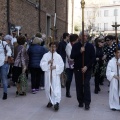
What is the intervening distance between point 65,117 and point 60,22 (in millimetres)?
Answer: 25442

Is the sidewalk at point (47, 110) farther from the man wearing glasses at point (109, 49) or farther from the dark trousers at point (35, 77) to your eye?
the man wearing glasses at point (109, 49)

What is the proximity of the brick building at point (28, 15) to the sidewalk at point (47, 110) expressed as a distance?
6.67 m

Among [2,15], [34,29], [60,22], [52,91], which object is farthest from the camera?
[60,22]

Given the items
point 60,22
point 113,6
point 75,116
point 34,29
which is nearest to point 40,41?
point 75,116

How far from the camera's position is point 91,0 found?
62.9 m

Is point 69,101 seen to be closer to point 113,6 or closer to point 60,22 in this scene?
point 60,22

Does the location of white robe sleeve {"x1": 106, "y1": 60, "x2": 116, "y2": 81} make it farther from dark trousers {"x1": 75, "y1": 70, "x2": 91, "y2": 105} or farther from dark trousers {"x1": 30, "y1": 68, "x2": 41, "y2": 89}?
dark trousers {"x1": 30, "y1": 68, "x2": 41, "y2": 89}

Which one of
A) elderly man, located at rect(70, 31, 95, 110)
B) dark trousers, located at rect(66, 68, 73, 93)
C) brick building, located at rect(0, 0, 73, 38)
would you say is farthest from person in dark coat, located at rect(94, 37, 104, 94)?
brick building, located at rect(0, 0, 73, 38)

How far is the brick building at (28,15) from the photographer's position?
15359 mm

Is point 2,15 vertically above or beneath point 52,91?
above

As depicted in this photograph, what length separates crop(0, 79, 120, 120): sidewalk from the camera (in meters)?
7.09

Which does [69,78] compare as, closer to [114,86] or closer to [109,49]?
[114,86]

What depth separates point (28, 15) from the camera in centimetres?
1945

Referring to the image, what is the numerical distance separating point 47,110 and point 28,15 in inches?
491
